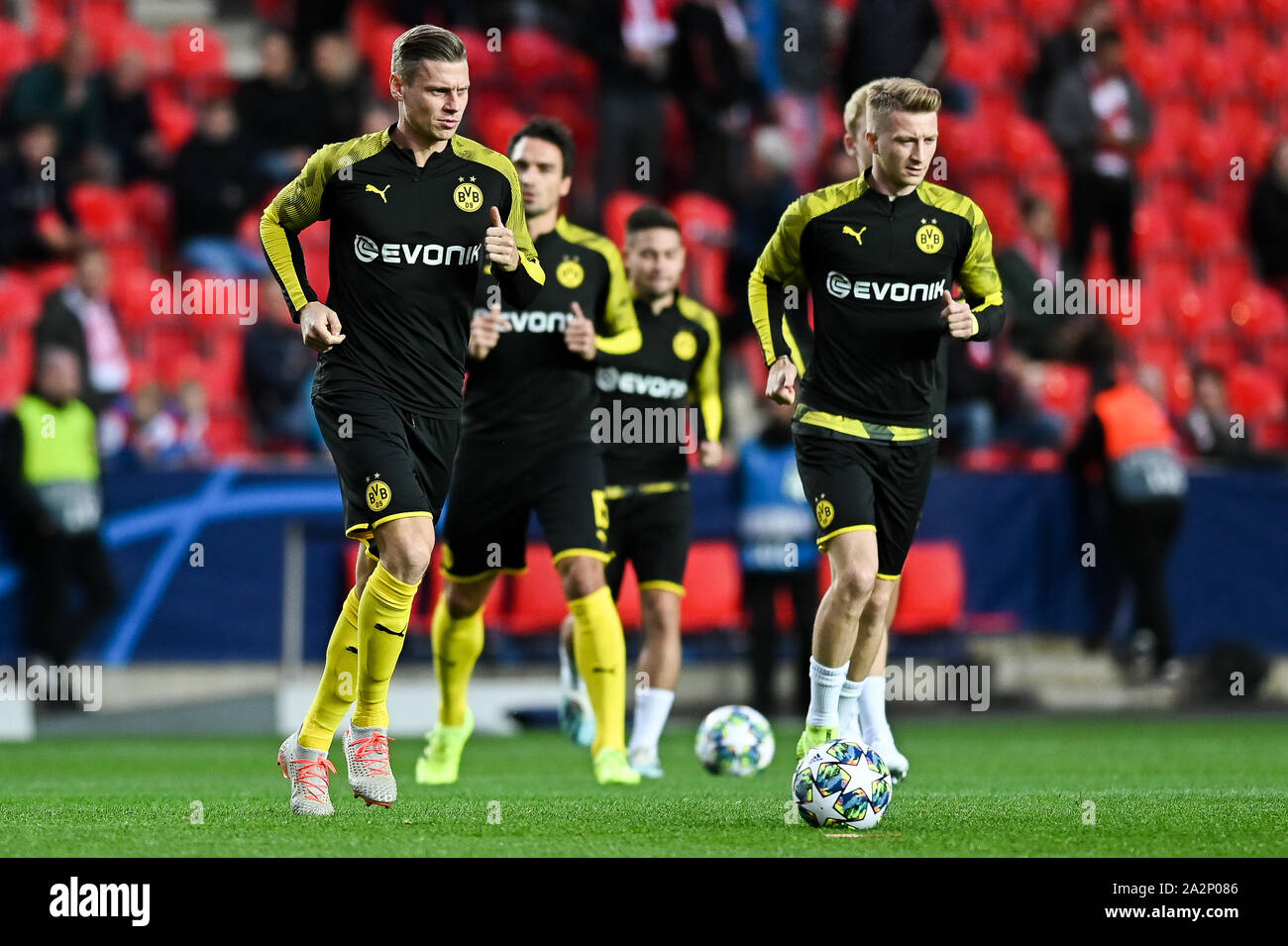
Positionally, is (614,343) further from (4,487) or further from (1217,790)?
(4,487)

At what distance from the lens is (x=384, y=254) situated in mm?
6582

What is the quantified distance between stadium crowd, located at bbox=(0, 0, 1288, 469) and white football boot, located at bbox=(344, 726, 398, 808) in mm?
7106

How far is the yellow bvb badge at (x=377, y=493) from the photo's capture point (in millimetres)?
6312

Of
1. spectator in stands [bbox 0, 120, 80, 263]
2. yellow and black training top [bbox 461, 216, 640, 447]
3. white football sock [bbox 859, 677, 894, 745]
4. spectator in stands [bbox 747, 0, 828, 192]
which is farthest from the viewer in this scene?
spectator in stands [bbox 747, 0, 828, 192]

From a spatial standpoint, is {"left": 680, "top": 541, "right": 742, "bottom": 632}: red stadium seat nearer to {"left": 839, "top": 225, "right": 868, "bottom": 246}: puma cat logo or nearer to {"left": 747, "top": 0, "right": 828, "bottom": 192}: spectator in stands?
{"left": 747, "top": 0, "right": 828, "bottom": 192}: spectator in stands

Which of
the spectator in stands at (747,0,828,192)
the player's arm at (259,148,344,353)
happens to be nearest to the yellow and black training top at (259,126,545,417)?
the player's arm at (259,148,344,353)

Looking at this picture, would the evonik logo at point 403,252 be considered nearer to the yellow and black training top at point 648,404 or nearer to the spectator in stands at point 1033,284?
the yellow and black training top at point 648,404

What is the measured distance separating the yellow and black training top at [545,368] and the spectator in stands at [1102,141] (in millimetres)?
8695

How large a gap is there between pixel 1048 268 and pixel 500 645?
579 centimetres

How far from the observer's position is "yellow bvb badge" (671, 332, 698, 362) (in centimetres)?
953

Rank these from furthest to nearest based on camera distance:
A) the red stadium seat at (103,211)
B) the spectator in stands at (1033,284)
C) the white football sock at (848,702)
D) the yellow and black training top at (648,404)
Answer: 1. the red stadium seat at (103,211)
2. the spectator in stands at (1033,284)
3. the yellow and black training top at (648,404)
4. the white football sock at (848,702)

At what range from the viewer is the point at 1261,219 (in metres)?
17.1

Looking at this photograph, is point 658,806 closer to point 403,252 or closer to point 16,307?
point 403,252

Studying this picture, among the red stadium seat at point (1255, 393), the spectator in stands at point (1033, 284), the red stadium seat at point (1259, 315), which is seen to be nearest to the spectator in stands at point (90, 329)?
the spectator in stands at point (1033, 284)
